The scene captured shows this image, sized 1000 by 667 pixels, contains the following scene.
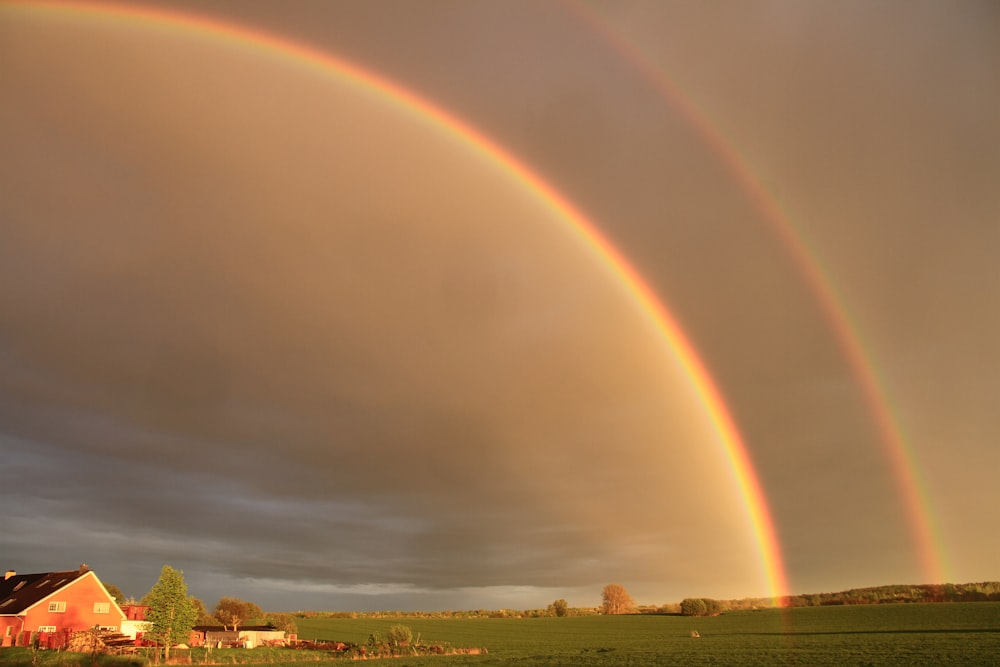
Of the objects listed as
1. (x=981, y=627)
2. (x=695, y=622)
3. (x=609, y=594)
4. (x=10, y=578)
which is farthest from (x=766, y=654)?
(x=609, y=594)

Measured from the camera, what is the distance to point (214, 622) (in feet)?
424

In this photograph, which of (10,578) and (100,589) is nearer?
(100,589)

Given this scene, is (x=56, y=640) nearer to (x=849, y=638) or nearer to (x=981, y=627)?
(x=849, y=638)

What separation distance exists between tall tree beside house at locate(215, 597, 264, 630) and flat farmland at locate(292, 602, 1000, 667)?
25589mm

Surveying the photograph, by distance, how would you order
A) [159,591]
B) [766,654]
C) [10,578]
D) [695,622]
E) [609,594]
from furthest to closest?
[609,594], [695,622], [10,578], [159,591], [766,654]

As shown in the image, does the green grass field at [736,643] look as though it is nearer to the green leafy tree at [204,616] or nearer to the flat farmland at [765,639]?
the flat farmland at [765,639]

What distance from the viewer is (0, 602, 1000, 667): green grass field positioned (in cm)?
4831

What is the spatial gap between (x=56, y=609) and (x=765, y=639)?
246ft

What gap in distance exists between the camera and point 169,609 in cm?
5922

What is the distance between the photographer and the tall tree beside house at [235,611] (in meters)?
131

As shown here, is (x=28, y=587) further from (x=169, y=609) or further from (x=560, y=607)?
(x=560, y=607)

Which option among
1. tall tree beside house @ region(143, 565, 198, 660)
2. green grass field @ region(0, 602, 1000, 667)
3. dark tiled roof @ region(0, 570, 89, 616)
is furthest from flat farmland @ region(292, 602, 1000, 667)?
dark tiled roof @ region(0, 570, 89, 616)

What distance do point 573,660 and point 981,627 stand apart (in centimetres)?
4767

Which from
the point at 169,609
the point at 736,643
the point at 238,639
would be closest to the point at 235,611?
the point at 238,639
